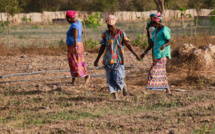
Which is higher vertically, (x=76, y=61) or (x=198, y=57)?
(x=76, y=61)

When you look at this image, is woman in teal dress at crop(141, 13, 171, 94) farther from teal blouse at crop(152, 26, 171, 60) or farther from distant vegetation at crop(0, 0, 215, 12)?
distant vegetation at crop(0, 0, 215, 12)

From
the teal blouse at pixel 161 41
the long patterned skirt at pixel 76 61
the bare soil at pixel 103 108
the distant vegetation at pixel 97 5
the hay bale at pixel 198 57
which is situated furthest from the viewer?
the distant vegetation at pixel 97 5

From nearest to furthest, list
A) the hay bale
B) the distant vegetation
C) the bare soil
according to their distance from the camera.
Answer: the bare soil, the hay bale, the distant vegetation

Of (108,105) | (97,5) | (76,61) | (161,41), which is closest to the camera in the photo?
(108,105)

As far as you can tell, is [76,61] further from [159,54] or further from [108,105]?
[159,54]

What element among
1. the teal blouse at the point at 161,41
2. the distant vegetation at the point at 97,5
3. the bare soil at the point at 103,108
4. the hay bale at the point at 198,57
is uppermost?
the distant vegetation at the point at 97,5

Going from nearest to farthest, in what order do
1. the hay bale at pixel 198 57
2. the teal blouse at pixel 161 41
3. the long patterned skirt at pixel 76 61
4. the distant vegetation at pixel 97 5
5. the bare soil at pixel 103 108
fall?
the bare soil at pixel 103 108
the teal blouse at pixel 161 41
the long patterned skirt at pixel 76 61
the hay bale at pixel 198 57
the distant vegetation at pixel 97 5

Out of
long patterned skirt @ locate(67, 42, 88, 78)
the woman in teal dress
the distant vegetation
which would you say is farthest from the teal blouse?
the distant vegetation

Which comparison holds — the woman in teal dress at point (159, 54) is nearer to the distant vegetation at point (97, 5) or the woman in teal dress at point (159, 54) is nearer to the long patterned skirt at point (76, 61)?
the long patterned skirt at point (76, 61)

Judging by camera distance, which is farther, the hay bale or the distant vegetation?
the distant vegetation

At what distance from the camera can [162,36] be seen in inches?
209

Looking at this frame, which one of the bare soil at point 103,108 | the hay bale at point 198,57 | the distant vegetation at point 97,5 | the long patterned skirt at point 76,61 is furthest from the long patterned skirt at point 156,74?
the distant vegetation at point 97,5

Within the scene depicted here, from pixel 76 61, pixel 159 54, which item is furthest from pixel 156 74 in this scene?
pixel 76 61

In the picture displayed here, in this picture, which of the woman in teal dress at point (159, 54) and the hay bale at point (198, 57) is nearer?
the woman in teal dress at point (159, 54)
